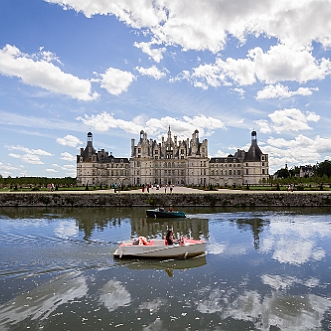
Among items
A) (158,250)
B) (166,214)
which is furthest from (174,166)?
(158,250)

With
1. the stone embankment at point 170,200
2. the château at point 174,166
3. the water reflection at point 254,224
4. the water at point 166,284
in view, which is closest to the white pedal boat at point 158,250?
the water at point 166,284

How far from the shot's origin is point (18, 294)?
33.5 feet

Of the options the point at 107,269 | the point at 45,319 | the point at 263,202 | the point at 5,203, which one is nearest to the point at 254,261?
the point at 107,269

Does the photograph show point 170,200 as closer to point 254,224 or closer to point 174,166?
point 254,224

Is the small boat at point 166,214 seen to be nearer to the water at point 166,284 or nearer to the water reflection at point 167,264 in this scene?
Result: the water at point 166,284

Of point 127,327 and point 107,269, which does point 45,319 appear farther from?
point 107,269

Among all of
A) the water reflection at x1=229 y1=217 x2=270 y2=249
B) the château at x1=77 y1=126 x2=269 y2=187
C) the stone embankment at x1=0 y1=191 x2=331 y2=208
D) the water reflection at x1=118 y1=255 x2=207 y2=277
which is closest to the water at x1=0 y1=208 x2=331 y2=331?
the water reflection at x1=118 y1=255 x2=207 y2=277

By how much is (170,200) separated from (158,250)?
2230 cm

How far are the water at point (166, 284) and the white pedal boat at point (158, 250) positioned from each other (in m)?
0.37

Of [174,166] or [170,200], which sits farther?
[174,166]

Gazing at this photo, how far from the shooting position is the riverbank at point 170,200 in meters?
35.8

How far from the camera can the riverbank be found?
1407 inches

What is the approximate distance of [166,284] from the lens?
11.5 metres

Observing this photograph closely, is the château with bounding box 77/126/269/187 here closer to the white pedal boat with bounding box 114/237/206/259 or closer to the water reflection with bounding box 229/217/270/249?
the water reflection with bounding box 229/217/270/249
